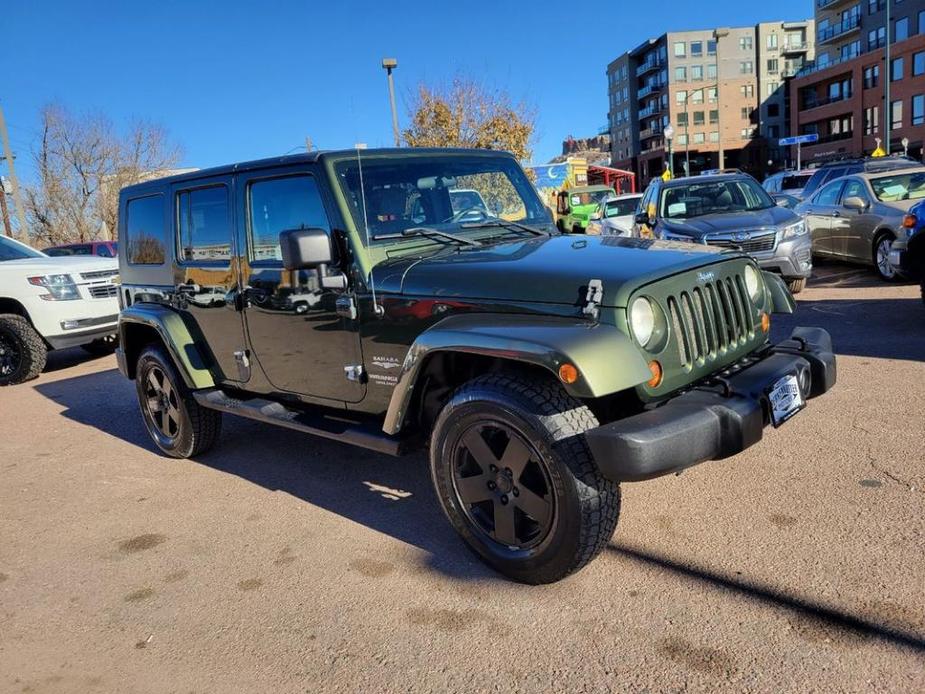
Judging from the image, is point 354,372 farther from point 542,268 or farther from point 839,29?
point 839,29

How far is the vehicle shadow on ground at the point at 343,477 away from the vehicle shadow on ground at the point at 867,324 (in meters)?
3.98

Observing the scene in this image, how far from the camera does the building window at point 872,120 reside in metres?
53.9

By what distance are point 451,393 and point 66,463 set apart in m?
3.75

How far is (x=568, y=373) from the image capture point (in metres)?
2.69

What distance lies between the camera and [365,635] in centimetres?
293

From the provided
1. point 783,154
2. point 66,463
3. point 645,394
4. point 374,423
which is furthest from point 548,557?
point 783,154

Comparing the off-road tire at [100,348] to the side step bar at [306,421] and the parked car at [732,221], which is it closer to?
the side step bar at [306,421]

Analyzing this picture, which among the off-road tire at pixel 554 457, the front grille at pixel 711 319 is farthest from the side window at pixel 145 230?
the front grille at pixel 711 319

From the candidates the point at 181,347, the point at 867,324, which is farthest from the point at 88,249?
the point at 867,324

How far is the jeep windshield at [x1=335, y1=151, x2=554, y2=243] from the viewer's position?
149 inches

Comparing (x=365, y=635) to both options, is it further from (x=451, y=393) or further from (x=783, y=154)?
(x=783, y=154)

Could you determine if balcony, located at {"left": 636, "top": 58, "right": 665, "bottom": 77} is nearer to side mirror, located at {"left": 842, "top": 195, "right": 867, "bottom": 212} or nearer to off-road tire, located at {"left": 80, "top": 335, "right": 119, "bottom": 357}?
side mirror, located at {"left": 842, "top": 195, "right": 867, "bottom": 212}

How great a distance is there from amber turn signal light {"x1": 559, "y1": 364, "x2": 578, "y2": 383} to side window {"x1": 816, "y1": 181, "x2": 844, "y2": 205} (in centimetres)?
1041

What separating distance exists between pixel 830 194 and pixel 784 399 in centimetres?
995
